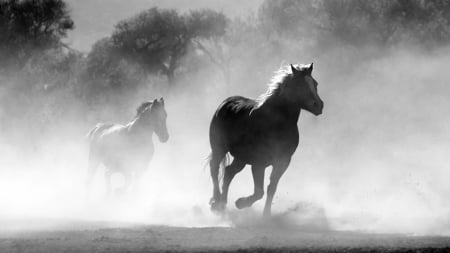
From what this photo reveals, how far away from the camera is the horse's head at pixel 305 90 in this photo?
1513 centimetres

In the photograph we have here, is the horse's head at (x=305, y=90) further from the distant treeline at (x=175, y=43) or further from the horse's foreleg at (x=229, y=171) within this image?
the distant treeline at (x=175, y=43)

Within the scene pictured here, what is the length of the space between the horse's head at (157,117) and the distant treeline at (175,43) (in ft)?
109

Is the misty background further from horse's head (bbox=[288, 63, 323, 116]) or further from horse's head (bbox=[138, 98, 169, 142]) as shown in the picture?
horse's head (bbox=[288, 63, 323, 116])

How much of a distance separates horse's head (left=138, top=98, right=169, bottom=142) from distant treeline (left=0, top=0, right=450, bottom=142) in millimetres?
33373

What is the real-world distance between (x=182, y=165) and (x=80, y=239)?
20278mm

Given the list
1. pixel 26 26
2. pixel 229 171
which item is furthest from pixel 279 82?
pixel 26 26

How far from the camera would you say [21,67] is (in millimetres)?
58906

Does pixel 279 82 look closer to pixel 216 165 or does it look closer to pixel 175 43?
pixel 216 165

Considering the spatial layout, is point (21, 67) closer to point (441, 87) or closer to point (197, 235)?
point (441, 87)

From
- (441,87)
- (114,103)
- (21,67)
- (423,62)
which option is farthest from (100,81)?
(441,87)

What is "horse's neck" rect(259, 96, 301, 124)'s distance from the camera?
15.3 metres

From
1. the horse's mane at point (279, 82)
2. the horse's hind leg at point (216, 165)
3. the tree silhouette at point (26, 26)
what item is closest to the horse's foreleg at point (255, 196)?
the horse's mane at point (279, 82)

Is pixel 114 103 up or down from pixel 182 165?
up

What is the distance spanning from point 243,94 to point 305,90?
42544mm
